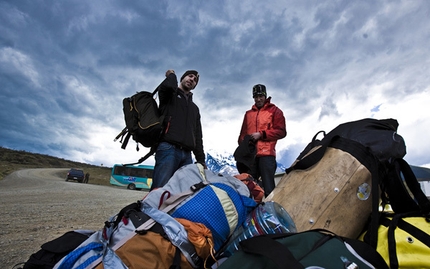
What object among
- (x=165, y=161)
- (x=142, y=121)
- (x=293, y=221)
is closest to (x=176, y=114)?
(x=142, y=121)

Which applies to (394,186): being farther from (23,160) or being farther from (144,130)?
(23,160)

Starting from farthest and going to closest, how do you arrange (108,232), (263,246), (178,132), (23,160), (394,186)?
1. (23,160)
2. (178,132)
3. (394,186)
4. (108,232)
5. (263,246)

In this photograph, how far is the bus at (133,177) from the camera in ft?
82.4

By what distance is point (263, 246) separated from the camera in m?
0.84

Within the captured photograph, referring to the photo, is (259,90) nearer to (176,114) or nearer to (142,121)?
(176,114)

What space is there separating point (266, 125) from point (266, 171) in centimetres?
64

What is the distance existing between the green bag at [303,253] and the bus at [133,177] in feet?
83.0

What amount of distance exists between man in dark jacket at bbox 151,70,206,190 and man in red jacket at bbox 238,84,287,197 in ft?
2.74

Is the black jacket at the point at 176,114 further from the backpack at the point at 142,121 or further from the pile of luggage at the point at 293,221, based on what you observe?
the pile of luggage at the point at 293,221

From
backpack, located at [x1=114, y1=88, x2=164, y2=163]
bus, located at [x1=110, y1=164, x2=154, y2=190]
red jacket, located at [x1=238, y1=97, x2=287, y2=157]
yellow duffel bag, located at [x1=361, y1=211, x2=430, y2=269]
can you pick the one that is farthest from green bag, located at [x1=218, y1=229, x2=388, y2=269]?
bus, located at [x1=110, y1=164, x2=154, y2=190]

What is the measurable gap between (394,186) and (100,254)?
1.90 metres

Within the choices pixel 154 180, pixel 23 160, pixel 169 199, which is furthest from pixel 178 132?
pixel 23 160

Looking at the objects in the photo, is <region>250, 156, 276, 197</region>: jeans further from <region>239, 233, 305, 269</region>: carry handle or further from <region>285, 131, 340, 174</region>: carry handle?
<region>239, 233, 305, 269</region>: carry handle

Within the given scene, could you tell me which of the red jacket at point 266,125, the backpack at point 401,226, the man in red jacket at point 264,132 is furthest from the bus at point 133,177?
the backpack at point 401,226
